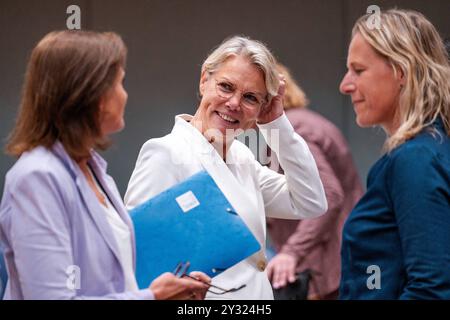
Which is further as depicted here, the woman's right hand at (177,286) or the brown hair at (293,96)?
the brown hair at (293,96)

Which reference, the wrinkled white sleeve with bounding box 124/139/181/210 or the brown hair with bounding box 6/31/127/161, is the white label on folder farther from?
the brown hair with bounding box 6/31/127/161

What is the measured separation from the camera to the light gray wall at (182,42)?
284 cm

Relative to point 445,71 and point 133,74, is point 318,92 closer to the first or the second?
point 133,74

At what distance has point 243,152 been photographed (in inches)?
86.1

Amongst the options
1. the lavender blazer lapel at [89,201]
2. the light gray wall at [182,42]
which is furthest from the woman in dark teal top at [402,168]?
the light gray wall at [182,42]

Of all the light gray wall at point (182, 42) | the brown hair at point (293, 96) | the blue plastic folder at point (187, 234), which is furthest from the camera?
the brown hair at point (293, 96)

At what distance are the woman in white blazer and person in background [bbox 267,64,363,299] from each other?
0.63 metres

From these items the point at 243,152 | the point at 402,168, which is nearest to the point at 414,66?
the point at 402,168

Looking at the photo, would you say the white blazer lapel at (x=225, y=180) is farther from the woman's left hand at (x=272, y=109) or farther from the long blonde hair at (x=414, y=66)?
the long blonde hair at (x=414, y=66)

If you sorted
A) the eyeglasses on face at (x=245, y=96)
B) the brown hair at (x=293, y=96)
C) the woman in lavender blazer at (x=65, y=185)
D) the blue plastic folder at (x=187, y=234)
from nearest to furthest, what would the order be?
the woman in lavender blazer at (x=65, y=185)
the blue plastic folder at (x=187, y=234)
the eyeglasses on face at (x=245, y=96)
the brown hair at (x=293, y=96)

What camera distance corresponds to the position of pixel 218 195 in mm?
1763

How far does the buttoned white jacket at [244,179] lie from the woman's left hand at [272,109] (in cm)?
2

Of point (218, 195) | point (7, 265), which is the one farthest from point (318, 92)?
point (7, 265)

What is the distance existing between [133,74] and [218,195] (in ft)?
4.23
